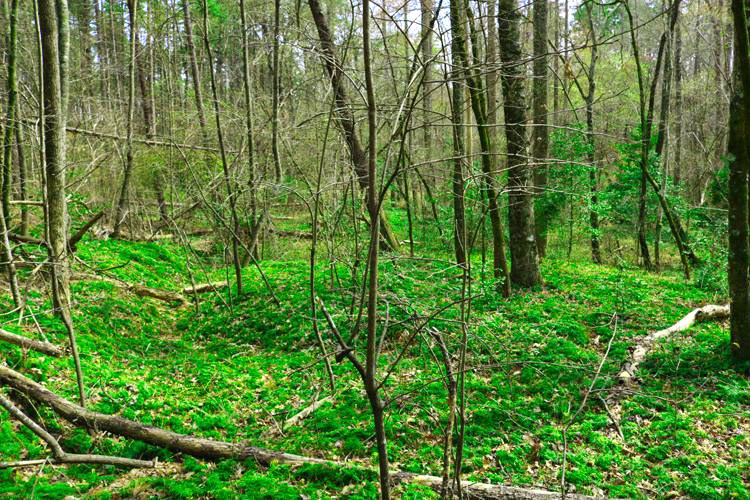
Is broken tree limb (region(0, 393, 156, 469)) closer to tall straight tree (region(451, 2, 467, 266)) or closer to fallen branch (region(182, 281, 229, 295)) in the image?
tall straight tree (region(451, 2, 467, 266))

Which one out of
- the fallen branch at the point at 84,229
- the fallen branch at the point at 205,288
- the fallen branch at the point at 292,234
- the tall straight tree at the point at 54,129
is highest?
the tall straight tree at the point at 54,129

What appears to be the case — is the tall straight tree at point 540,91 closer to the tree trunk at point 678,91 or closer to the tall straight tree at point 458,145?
the tall straight tree at point 458,145

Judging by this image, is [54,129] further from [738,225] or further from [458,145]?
[738,225]

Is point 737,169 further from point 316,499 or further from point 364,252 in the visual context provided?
point 364,252

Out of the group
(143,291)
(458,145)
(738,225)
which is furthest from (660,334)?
(143,291)

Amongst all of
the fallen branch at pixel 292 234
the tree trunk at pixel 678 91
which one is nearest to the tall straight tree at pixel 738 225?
the tree trunk at pixel 678 91

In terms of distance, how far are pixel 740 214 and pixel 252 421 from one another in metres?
5.23

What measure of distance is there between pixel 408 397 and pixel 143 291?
5.59 metres

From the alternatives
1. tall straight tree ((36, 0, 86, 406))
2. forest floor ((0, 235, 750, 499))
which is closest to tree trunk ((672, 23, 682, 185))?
forest floor ((0, 235, 750, 499))

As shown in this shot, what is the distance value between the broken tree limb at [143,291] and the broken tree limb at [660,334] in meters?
6.80

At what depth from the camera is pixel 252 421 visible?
186 inches

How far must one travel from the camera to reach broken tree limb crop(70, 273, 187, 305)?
746cm

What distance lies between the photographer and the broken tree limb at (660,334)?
5.20 m

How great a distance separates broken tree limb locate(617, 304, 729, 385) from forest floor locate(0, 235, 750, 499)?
116 mm
